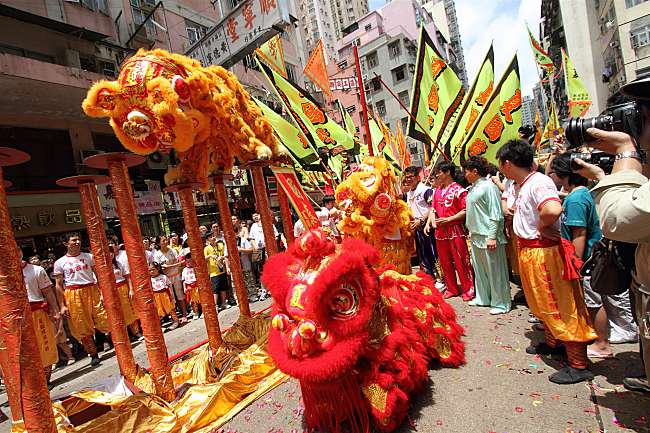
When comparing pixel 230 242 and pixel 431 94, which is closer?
pixel 230 242

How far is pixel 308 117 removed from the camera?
5398 mm

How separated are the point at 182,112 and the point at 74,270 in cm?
409

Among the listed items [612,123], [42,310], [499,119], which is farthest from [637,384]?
[42,310]

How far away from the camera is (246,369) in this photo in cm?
323

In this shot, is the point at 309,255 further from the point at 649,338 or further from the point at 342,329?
the point at 649,338

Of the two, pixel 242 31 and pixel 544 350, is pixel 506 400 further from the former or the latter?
pixel 242 31

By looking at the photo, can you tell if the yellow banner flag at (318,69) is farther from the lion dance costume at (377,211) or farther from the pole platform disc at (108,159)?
the pole platform disc at (108,159)

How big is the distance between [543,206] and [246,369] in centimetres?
278

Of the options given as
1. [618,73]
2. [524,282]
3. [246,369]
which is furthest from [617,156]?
[618,73]

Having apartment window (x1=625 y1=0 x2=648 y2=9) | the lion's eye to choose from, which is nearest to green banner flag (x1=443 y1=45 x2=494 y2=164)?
the lion's eye

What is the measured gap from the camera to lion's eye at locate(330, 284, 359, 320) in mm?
2121

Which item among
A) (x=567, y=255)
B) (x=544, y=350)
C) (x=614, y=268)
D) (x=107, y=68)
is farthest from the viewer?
(x=107, y=68)

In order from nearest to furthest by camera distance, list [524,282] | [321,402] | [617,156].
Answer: [617,156] < [321,402] < [524,282]

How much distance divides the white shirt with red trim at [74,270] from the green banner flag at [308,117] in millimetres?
3969
